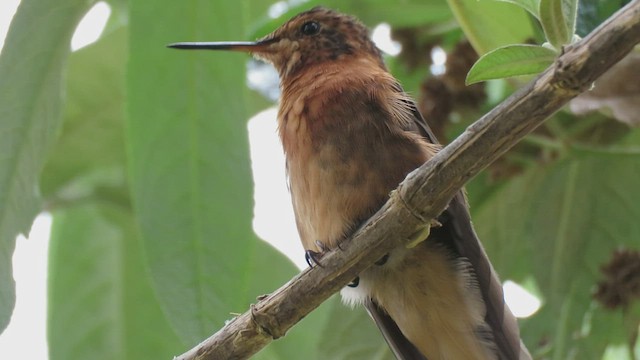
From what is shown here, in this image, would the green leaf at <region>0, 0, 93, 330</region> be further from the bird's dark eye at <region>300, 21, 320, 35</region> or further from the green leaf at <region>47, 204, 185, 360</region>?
the bird's dark eye at <region>300, 21, 320, 35</region>

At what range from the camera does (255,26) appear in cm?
376

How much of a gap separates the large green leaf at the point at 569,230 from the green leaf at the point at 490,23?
66 centimetres

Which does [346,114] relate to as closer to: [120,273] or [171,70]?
[171,70]

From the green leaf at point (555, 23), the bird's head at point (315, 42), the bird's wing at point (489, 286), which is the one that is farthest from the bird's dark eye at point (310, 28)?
the green leaf at point (555, 23)

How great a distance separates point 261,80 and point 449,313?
1325 mm

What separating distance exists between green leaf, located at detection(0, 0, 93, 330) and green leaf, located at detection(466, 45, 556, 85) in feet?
3.51

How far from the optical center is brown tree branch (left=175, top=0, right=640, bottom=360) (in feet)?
5.42

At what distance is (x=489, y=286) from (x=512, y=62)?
1186 millimetres

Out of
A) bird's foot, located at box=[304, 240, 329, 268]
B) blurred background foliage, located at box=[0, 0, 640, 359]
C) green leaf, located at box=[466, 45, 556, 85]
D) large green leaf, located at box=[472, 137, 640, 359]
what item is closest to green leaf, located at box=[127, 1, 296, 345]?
blurred background foliage, located at box=[0, 0, 640, 359]

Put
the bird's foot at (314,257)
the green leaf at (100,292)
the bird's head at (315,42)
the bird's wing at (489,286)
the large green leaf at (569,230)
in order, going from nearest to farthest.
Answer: the bird's foot at (314,257) → the bird's wing at (489,286) → the large green leaf at (569,230) → the green leaf at (100,292) → the bird's head at (315,42)

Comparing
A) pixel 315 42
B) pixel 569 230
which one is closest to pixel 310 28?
pixel 315 42

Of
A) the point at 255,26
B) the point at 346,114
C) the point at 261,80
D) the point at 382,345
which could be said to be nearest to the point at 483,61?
the point at 346,114

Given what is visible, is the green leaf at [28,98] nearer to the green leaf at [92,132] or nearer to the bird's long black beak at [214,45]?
the bird's long black beak at [214,45]

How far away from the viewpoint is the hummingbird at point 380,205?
9.57 ft
